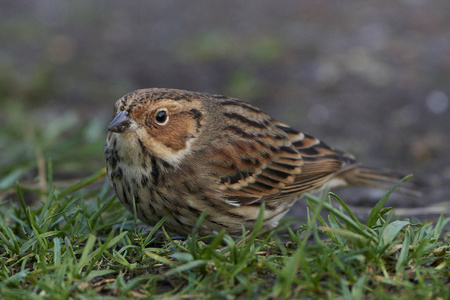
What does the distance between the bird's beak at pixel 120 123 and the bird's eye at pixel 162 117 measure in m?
0.25

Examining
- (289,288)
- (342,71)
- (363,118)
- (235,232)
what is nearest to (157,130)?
(235,232)

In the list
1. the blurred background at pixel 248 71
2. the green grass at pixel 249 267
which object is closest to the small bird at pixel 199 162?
the green grass at pixel 249 267

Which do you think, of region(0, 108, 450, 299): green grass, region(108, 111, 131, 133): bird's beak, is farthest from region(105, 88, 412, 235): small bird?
region(0, 108, 450, 299): green grass

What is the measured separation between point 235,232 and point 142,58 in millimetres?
6042

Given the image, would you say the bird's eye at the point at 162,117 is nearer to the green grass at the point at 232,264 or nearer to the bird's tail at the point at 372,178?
the green grass at the point at 232,264

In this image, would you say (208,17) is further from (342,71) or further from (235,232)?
(235,232)

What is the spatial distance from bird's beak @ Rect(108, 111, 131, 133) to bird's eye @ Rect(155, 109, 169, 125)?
9.7 inches

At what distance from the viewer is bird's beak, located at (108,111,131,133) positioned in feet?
14.1

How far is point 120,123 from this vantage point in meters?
4.36

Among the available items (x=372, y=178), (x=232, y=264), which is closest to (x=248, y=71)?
(x=372, y=178)

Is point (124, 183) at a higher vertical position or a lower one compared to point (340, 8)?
lower

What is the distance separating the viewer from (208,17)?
11.7m

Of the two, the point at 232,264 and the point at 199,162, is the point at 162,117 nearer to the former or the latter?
the point at 199,162

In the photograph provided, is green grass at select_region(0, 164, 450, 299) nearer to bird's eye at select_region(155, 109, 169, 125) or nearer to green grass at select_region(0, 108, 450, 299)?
green grass at select_region(0, 108, 450, 299)
